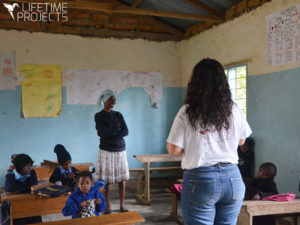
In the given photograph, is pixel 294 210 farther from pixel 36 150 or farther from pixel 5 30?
pixel 5 30

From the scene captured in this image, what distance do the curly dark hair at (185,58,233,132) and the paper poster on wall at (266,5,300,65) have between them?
228cm

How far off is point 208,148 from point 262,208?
1.40m

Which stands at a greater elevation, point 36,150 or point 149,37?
point 149,37

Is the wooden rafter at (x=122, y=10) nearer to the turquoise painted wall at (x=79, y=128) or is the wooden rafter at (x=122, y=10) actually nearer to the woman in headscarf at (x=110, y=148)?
the woman in headscarf at (x=110, y=148)

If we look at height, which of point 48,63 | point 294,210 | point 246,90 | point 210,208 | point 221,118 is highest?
point 48,63

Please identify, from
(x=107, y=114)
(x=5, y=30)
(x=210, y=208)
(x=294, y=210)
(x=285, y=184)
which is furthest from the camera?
(x=5, y=30)

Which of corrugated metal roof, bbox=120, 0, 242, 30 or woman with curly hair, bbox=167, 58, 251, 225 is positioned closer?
woman with curly hair, bbox=167, 58, 251, 225

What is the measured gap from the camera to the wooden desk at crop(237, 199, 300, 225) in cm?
269

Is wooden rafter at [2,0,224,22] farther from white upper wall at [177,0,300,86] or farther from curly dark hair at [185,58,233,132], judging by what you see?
curly dark hair at [185,58,233,132]

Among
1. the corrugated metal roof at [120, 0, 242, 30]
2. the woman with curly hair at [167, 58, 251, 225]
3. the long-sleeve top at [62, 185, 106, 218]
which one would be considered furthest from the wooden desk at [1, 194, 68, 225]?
the corrugated metal roof at [120, 0, 242, 30]

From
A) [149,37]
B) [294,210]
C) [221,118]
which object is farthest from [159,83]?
[221,118]

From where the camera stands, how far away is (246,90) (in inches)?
174

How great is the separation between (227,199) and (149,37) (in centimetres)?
472

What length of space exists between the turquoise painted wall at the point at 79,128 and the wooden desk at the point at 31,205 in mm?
2527
